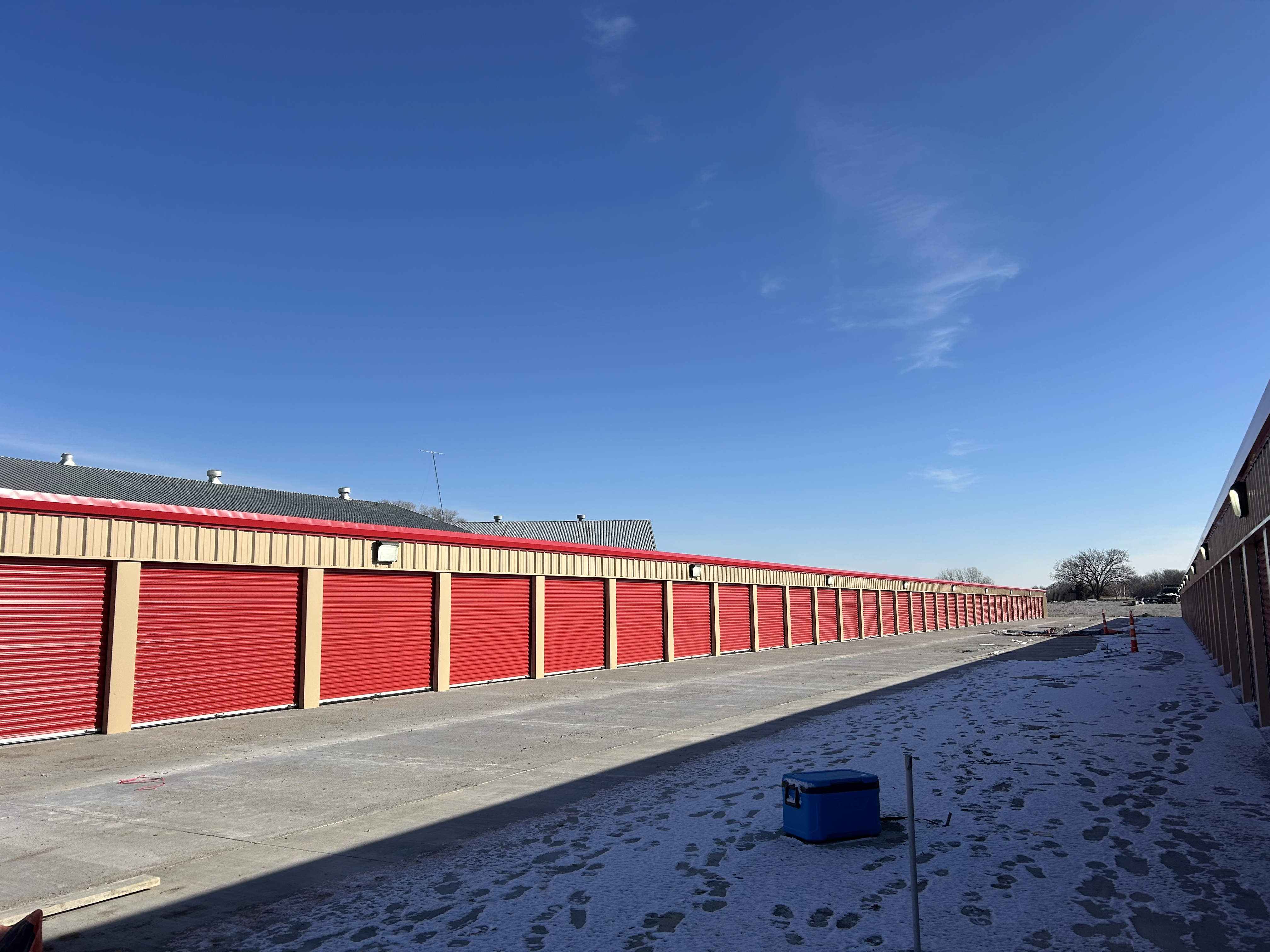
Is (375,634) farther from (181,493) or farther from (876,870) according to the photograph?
(876,870)

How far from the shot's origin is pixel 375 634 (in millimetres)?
18188

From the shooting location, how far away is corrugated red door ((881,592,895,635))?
160 ft

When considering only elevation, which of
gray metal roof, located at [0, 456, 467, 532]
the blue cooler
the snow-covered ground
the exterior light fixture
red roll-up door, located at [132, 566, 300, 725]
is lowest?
the snow-covered ground

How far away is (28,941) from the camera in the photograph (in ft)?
11.7

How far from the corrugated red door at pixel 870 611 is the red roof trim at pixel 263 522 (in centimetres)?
2352

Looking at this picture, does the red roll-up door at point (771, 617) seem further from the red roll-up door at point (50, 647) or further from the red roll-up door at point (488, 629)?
the red roll-up door at point (50, 647)

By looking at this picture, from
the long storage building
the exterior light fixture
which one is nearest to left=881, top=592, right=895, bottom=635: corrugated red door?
the long storage building

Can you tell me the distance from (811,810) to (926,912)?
146 cm

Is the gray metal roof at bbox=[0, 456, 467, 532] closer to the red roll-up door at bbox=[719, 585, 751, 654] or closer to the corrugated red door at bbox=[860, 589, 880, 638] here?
the red roll-up door at bbox=[719, 585, 751, 654]

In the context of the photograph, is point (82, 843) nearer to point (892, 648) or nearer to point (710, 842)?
point (710, 842)

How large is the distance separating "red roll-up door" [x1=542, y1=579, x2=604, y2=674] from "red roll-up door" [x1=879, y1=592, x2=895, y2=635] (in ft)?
92.1

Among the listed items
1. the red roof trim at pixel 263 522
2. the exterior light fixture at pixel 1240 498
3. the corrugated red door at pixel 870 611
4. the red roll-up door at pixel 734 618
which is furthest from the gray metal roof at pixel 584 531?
the exterior light fixture at pixel 1240 498

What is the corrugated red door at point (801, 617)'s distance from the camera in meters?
37.9

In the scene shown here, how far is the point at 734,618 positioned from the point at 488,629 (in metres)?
14.9
